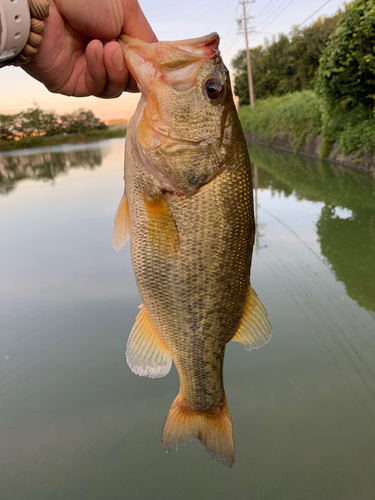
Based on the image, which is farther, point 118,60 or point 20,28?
point 118,60

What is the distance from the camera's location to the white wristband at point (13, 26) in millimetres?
1474

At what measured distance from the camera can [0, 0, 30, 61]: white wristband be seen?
1474 mm

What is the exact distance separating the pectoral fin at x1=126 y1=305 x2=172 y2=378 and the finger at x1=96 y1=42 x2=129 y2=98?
44.9 inches

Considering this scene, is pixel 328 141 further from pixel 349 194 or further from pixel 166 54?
pixel 166 54

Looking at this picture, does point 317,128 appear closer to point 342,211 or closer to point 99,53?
point 342,211

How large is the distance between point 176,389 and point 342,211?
5877 millimetres

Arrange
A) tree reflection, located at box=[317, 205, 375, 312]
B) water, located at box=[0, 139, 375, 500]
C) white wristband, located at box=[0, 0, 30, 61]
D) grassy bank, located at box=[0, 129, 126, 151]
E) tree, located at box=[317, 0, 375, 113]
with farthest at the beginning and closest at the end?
grassy bank, located at box=[0, 129, 126, 151] → tree, located at box=[317, 0, 375, 113] → tree reflection, located at box=[317, 205, 375, 312] → water, located at box=[0, 139, 375, 500] → white wristband, located at box=[0, 0, 30, 61]

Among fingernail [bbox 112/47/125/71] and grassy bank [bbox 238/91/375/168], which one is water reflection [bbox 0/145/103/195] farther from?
fingernail [bbox 112/47/125/71]

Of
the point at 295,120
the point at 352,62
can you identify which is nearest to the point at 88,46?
the point at 352,62

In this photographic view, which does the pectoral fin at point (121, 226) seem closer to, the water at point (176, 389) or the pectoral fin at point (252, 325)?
the pectoral fin at point (252, 325)

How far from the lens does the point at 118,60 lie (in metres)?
1.66

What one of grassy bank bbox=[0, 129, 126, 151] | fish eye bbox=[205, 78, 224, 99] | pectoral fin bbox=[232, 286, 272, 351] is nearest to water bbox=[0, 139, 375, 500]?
pectoral fin bbox=[232, 286, 272, 351]

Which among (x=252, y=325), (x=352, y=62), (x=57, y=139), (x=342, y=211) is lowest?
(x=342, y=211)

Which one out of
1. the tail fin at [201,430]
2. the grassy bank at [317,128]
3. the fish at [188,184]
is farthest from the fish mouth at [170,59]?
the grassy bank at [317,128]
